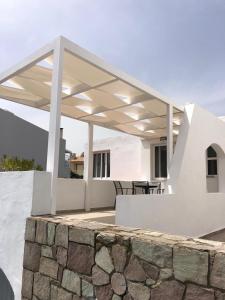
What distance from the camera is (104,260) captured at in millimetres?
3604

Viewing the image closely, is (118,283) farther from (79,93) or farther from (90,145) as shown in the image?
(90,145)

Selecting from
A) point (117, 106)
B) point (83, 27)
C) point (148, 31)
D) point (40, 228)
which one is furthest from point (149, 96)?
point (40, 228)

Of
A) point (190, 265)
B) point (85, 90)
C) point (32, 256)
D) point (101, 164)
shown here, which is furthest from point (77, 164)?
point (190, 265)

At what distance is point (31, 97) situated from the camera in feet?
26.8

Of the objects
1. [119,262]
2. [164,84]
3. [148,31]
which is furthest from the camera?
[164,84]

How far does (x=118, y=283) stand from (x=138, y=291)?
31 cm

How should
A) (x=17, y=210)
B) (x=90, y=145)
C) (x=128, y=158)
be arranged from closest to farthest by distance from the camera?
(x=17, y=210), (x=90, y=145), (x=128, y=158)

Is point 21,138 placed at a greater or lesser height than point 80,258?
greater

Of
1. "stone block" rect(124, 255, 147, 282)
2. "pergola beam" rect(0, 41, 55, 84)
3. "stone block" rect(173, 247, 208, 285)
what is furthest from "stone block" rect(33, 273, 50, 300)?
"pergola beam" rect(0, 41, 55, 84)

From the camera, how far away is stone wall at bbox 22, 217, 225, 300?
2.74 metres

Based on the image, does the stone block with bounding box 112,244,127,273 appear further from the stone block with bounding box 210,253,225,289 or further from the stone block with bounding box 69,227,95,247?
the stone block with bounding box 210,253,225,289

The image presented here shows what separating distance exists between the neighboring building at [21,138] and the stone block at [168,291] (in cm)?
900

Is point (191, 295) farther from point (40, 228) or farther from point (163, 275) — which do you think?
point (40, 228)

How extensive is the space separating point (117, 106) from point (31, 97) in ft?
8.34
